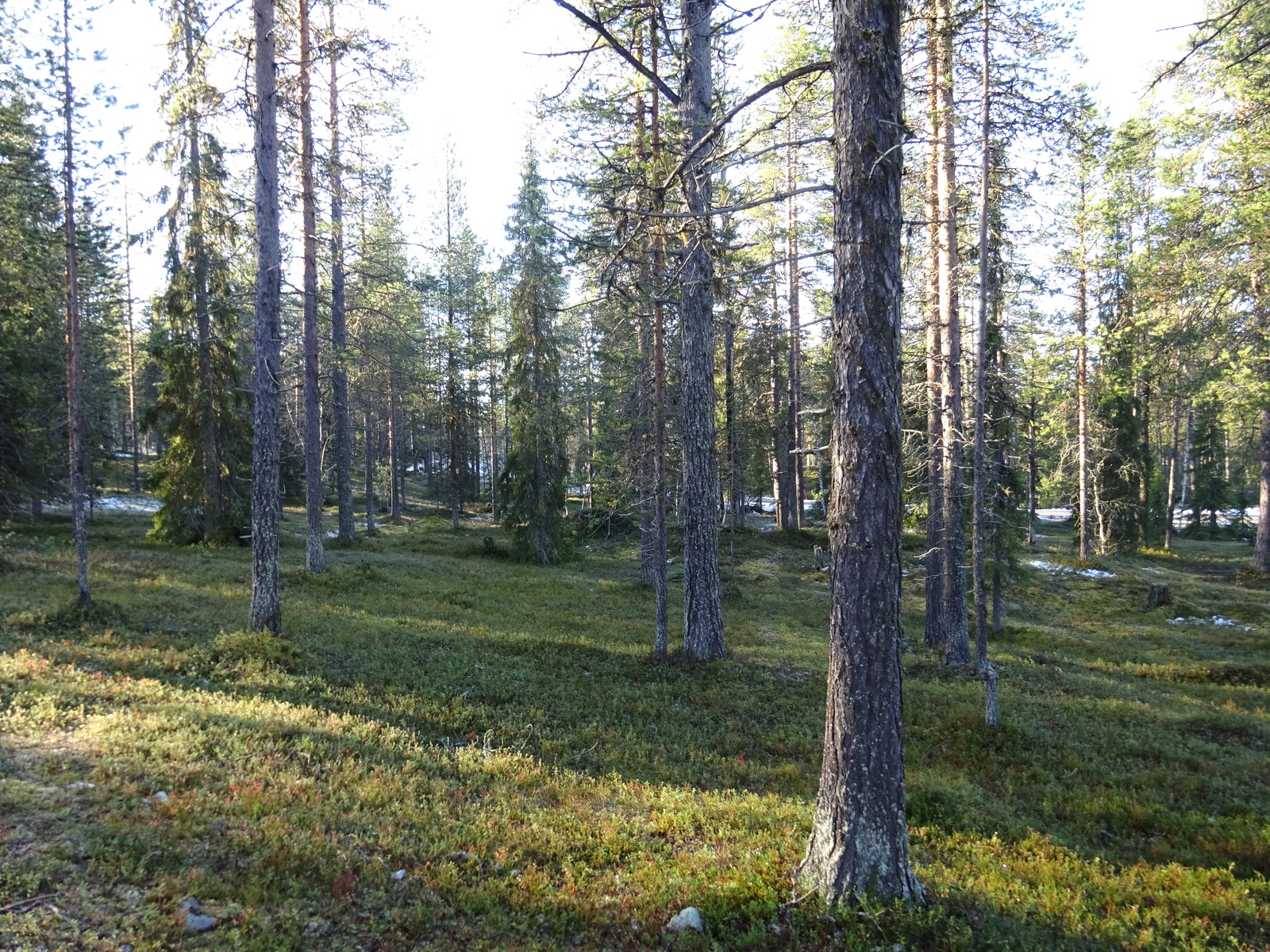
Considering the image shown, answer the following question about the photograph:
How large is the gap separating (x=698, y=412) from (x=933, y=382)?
5612mm

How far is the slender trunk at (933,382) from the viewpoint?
1294 centimetres

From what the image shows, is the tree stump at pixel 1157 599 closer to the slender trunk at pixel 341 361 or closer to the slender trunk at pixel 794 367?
the slender trunk at pixel 794 367

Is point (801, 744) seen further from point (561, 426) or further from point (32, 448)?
point (32, 448)

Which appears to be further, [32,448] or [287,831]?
[32,448]

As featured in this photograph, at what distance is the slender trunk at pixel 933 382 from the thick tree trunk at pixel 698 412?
4354 millimetres

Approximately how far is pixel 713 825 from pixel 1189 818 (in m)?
5.48

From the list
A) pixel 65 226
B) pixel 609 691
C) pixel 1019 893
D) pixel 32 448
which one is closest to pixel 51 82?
pixel 65 226

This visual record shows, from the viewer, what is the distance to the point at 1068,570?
26453mm

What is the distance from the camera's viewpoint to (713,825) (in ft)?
19.9

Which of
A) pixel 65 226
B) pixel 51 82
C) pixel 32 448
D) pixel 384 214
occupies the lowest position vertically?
pixel 32 448

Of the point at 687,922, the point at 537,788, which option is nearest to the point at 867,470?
the point at 687,922

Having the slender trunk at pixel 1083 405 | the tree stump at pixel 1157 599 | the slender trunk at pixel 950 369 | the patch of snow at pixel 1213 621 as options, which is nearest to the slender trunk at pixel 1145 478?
the slender trunk at pixel 1083 405

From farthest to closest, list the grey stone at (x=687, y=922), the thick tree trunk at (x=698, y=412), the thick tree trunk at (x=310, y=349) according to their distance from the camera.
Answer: the thick tree trunk at (x=310, y=349) → the thick tree trunk at (x=698, y=412) → the grey stone at (x=687, y=922)

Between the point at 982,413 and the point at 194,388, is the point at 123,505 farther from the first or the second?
the point at 982,413
